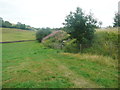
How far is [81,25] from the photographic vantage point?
27.8 feet

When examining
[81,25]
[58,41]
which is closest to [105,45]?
[81,25]

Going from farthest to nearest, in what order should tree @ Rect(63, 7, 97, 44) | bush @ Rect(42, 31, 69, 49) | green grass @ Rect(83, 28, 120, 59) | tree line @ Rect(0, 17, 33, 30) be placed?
bush @ Rect(42, 31, 69, 49) < tree @ Rect(63, 7, 97, 44) < green grass @ Rect(83, 28, 120, 59) < tree line @ Rect(0, 17, 33, 30)

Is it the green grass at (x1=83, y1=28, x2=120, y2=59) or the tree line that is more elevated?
the tree line

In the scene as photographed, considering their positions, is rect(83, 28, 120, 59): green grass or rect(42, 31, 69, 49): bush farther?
rect(42, 31, 69, 49): bush

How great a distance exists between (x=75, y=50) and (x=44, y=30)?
23.3 metres

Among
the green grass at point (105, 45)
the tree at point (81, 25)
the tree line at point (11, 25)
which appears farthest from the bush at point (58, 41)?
the tree line at point (11, 25)

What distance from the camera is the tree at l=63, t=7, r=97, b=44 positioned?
27.5ft

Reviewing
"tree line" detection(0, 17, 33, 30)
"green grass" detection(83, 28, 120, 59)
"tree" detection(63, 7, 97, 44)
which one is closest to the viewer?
"tree line" detection(0, 17, 33, 30)

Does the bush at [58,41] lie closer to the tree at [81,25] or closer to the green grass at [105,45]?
the tree at [81,25]

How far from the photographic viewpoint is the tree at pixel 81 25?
8.39m

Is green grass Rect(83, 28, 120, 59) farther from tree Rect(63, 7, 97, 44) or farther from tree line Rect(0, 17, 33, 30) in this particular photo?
tree line Rect(0, 17, 33, 30)

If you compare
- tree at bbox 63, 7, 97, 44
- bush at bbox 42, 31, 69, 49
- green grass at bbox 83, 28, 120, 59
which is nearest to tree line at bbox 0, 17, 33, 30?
tree at bbox 63, 7, 97, 44

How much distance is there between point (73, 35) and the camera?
8.97 m

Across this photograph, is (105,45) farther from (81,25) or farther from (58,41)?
(58,41)
